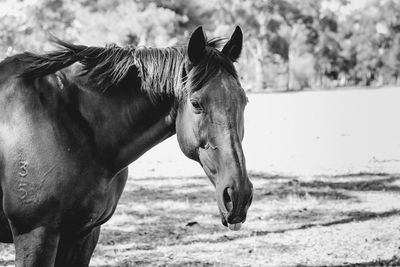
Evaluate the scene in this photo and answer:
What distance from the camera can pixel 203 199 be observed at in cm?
853

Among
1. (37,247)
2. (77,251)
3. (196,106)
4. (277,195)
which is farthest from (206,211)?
(196,106)

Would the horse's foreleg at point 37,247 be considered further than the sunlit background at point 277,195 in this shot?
No

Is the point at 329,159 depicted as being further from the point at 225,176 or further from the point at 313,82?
the point at 313,82

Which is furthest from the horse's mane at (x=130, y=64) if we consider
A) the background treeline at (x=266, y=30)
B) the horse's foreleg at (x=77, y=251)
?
the background treeline at (x=266, y=30)

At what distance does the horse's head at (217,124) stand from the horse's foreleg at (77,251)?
1.05 m

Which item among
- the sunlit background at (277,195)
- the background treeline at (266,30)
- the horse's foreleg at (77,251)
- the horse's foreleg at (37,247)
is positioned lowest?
the background treeline at (266,30)

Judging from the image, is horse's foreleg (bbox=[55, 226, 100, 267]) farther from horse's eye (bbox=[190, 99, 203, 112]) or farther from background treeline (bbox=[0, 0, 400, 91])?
background treeline (bbox=[0, 0, 400, 91])

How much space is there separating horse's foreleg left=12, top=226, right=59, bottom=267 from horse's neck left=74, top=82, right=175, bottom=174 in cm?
53

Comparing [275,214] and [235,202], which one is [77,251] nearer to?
[235,202]

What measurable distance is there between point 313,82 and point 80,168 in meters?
67.7

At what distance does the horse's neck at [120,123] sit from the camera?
2957mm

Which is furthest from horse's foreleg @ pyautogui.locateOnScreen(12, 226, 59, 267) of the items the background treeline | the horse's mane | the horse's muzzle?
the background treeline

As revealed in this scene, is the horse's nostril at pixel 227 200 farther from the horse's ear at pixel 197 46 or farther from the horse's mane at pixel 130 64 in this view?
the horse's ear at pixel 197 46

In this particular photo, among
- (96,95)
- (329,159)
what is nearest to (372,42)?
(329,159)
